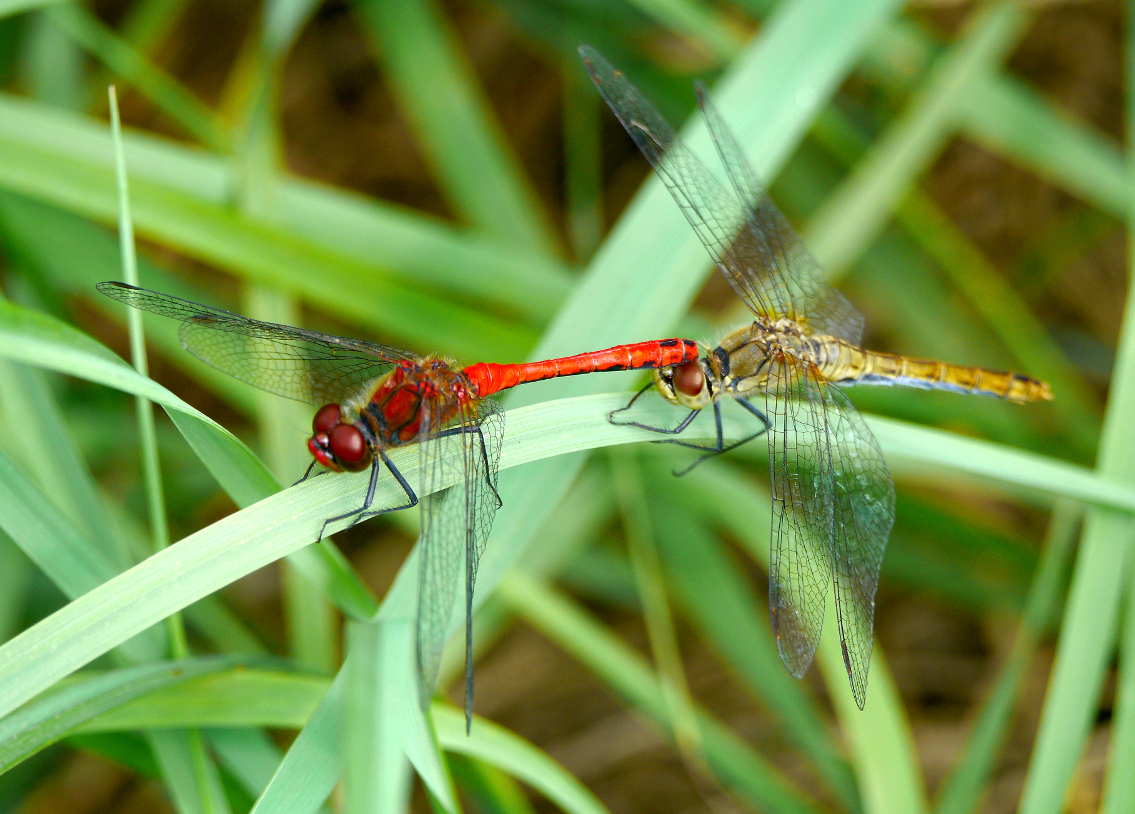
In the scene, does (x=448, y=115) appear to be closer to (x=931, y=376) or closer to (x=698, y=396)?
(x=698, y=396)

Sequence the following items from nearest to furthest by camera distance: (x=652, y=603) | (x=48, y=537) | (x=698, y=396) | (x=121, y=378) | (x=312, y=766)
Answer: (x=121, y=378) < (x=312, y=766) < (x=48, y=537) < (x=698, y=396) < (x=652, y=603)

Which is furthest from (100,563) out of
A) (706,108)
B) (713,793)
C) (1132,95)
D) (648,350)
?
(1132,95)

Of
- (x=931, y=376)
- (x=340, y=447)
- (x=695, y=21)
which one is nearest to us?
(x=340, y=447)

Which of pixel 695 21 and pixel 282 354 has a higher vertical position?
pixel 695 21

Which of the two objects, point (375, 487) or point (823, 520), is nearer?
point (375, 487)

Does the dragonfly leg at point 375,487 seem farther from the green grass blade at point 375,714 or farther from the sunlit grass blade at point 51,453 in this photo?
the sunlit grass blade at point 51,453

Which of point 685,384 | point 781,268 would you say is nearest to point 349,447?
point 685,384
